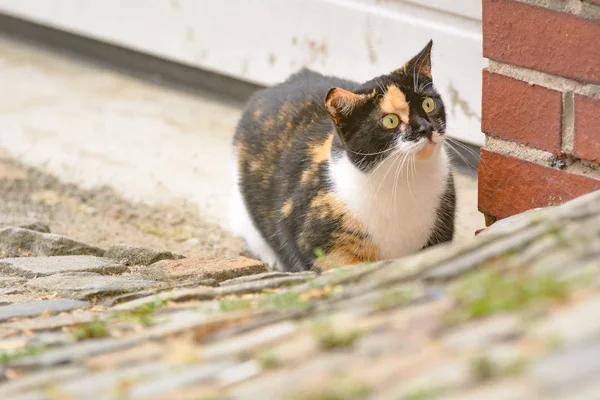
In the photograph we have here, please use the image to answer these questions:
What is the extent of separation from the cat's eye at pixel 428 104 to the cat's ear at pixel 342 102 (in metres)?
0.16

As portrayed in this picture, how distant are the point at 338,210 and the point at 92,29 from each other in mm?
2720

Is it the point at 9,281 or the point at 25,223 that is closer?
the point at 9,281

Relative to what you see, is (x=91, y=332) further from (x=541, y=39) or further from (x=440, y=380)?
(x=541, y=39)

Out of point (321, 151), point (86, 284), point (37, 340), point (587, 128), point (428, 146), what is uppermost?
point (587, 128)

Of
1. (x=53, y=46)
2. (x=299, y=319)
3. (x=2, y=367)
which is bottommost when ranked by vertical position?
(x=53, y=46)

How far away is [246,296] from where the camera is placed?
2164 millimetres

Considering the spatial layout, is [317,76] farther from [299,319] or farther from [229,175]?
[299,319]

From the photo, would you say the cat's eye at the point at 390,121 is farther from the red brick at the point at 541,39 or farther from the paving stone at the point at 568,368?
the paving stone at the point at 568,368

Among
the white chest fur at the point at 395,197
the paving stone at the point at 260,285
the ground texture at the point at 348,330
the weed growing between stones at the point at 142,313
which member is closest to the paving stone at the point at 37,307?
the ground texture at the point at 348,330

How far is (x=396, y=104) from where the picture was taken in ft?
8.87

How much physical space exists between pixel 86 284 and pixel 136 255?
0.38 m

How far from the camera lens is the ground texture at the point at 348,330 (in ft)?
4.49

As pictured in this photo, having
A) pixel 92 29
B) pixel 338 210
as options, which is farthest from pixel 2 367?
pixel 92 29

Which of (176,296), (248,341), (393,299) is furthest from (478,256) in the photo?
(176,296)
